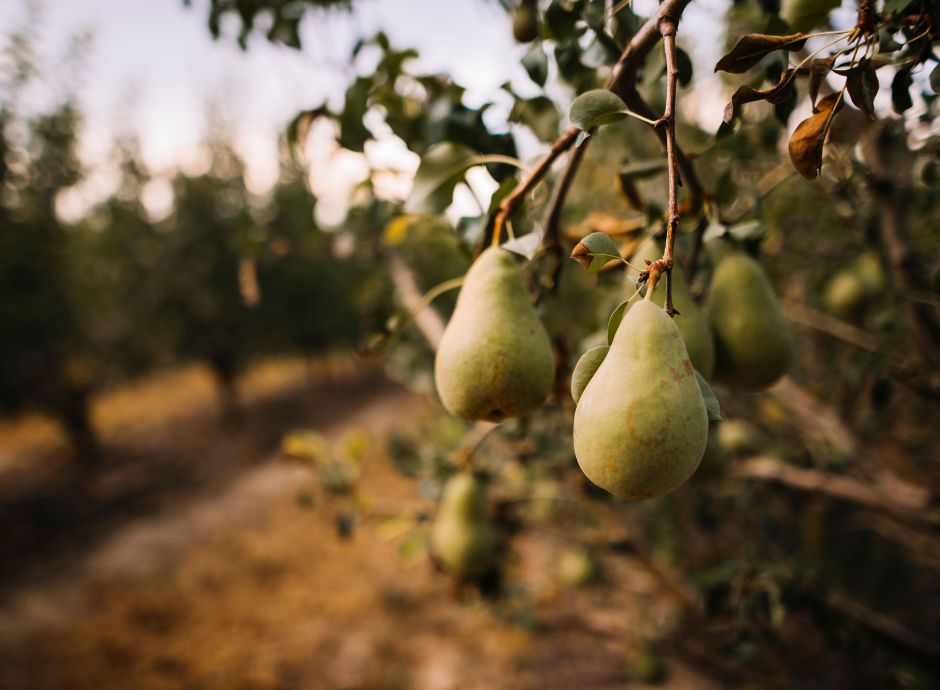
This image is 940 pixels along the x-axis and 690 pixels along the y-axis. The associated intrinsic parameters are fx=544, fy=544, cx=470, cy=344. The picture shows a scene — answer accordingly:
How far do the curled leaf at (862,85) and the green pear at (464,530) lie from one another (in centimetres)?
141

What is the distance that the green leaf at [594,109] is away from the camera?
22.8 inches

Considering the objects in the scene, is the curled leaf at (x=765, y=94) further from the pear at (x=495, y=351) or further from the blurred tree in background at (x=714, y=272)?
the pear at (x=495, y=351)

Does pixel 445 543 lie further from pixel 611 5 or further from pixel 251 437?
pixel 251 437

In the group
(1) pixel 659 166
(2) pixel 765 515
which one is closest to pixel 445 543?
(1) pixel 659 166

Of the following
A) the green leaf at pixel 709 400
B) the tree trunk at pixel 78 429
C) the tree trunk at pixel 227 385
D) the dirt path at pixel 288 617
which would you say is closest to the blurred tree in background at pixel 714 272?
the green leaf at pixel 709 400

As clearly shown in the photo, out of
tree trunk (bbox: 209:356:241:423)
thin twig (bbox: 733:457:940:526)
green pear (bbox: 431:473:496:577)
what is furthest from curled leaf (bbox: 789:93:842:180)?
tree trunk (bbox: 209:356:241:423)

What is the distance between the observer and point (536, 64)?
2.91 ft

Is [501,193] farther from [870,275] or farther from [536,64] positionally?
[870,275]

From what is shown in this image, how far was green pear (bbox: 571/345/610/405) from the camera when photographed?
58 centimetres

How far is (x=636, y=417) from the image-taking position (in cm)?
52

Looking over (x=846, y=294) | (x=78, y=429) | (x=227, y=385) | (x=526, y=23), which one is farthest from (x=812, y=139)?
(x=227, y=385)

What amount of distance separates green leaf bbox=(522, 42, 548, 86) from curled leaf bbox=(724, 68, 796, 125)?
38cm

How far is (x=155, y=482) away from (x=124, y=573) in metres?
2.53

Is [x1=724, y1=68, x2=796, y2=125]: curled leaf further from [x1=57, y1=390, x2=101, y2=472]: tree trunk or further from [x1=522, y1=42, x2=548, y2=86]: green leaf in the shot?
[x1=57, y1=390, x2=101, y2=472]: tree trunk
